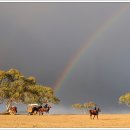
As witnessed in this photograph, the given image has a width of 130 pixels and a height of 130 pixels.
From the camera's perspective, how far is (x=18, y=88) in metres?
97.9

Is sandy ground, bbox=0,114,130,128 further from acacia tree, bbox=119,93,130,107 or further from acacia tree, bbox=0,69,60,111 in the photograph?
acacia tree, bbox=119,93,130,107

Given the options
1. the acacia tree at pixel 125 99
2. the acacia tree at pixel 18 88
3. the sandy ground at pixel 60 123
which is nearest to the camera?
the sandy ground at pixel 60 123

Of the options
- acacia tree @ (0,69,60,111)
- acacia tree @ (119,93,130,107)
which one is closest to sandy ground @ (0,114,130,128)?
acacia tree @ (0,69,60,111)

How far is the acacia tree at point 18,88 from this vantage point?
322 ft

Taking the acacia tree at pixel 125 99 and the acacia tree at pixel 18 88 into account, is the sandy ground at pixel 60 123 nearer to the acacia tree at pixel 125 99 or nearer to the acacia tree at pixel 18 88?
the acacia tree at pixel 18 88

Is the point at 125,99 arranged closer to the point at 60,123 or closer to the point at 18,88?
the point at 18,88

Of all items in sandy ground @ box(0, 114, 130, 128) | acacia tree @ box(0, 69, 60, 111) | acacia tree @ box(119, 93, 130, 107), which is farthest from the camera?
acacia tree @ box(119, 93, 130, 107)

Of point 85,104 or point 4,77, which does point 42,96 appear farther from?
point 85,104

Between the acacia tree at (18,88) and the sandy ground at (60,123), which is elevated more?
the acacia tree at (18,88)

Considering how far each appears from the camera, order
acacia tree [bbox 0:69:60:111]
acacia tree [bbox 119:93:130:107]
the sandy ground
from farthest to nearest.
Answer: acacia tree [bbox 119:93:130:107]
acacia tree [bbox 0:69:60:111]
the sandy ground

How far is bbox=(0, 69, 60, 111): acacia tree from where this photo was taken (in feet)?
322

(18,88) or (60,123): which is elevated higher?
(18,88)

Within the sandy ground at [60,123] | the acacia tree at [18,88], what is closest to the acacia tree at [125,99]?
the acacia tree at [18,88]

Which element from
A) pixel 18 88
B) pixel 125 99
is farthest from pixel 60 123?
pixel 125 99
